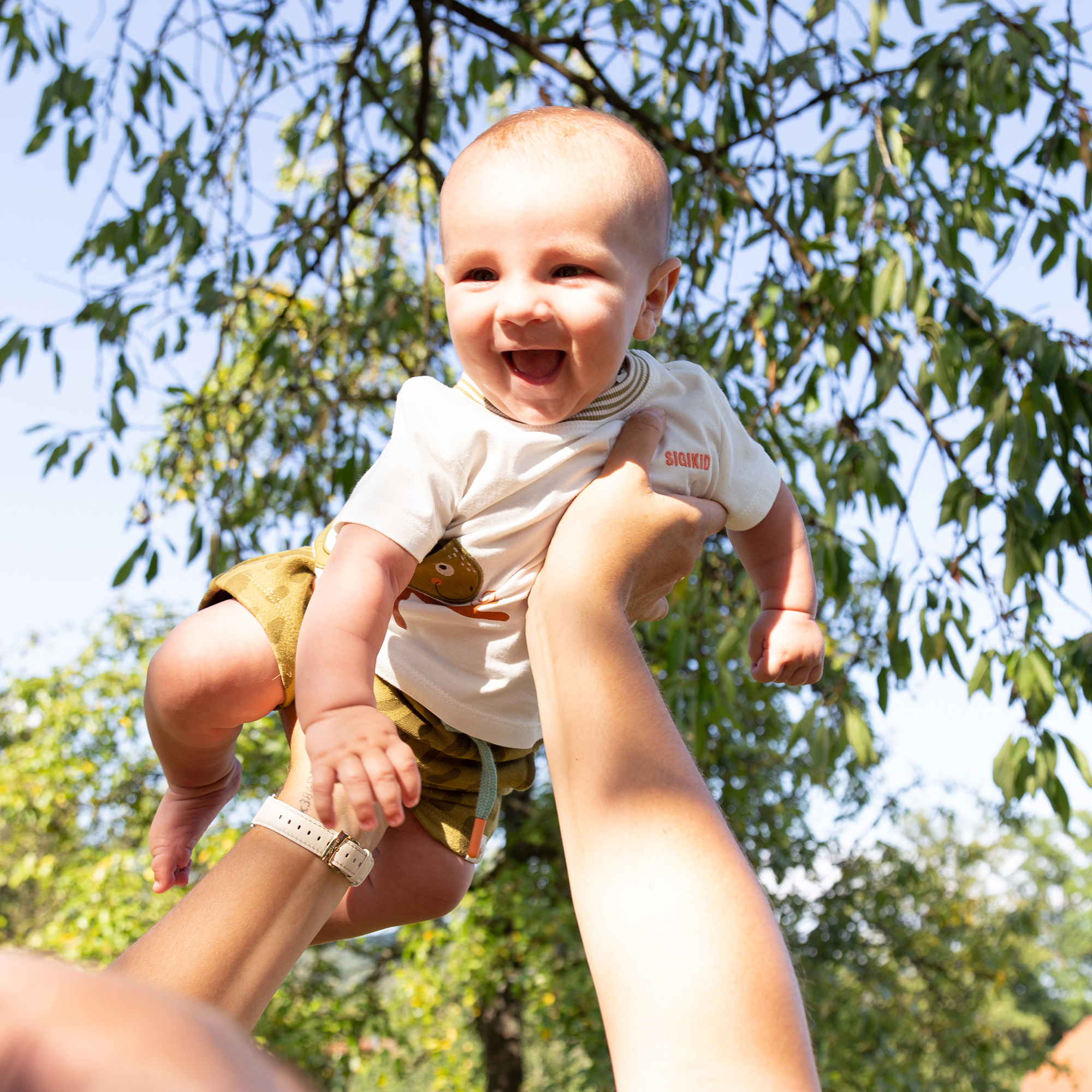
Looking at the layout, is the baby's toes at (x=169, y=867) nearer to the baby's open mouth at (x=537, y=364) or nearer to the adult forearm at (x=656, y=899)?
the adult forearm at (x=656, y=899)

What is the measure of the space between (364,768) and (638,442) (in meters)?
0.55

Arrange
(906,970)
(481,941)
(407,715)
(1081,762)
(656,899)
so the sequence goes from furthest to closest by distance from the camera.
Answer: (906,970) < (481,941) < (1081,762) < (407,715) < (656,899)

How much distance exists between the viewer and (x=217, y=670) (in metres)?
1.17

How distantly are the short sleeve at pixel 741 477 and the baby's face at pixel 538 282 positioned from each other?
0.25 metres

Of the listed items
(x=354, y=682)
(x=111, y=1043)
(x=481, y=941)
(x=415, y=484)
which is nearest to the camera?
(x=111, y=1043)

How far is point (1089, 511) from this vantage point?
8.16ft

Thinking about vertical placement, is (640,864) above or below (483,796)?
above

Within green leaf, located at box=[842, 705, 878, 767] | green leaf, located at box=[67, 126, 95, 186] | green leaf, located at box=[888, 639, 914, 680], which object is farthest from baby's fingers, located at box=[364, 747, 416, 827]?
green leaf, located at box=[67, 126, 95, 186]

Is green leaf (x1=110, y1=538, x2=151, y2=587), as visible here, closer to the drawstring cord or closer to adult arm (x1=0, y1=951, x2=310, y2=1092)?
the drawstring cord

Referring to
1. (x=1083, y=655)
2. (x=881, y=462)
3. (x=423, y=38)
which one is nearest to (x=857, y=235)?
(x=881, y=462)

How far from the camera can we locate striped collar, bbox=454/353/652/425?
1.21m

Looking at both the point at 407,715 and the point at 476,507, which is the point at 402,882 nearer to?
the point at 407,715

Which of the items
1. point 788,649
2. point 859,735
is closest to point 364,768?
point 788,649

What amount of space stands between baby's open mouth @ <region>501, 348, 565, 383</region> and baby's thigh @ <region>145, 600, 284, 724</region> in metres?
0.42
